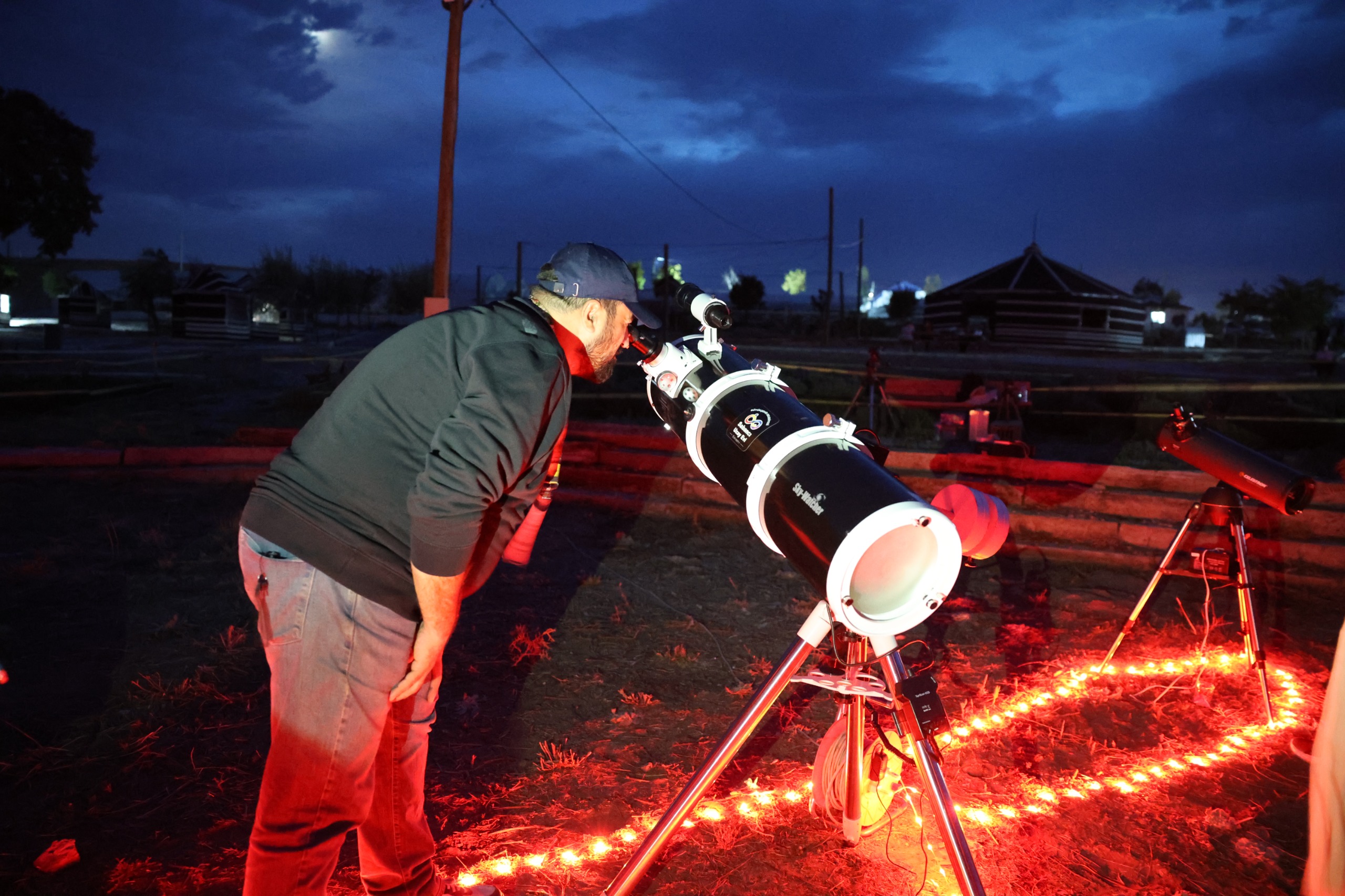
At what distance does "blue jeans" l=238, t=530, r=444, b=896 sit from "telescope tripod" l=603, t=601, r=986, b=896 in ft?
2.82

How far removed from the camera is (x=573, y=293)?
205 centimetres

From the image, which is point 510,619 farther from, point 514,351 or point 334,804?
point 514,351

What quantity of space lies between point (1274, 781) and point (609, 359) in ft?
11.7

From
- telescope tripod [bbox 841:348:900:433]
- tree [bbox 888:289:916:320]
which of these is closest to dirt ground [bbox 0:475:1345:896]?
telescope tripod [bbox 841:348:900:433]

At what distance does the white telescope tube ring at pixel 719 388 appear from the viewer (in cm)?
227

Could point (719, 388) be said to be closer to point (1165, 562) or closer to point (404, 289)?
point (1165, 562)

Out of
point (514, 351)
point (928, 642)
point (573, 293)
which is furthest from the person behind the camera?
point (928, 642)

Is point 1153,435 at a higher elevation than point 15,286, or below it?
below

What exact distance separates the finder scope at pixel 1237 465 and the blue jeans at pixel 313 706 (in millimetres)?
3899

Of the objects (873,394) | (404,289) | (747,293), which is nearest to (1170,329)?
(747,293)

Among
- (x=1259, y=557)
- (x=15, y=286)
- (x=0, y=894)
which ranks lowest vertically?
(x=0, y=894)

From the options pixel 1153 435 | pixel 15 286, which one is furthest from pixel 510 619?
pixel 15 286

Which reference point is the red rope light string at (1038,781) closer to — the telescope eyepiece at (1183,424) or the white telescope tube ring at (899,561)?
the white telescope tube ring at (899,561)

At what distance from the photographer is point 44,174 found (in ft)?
114
